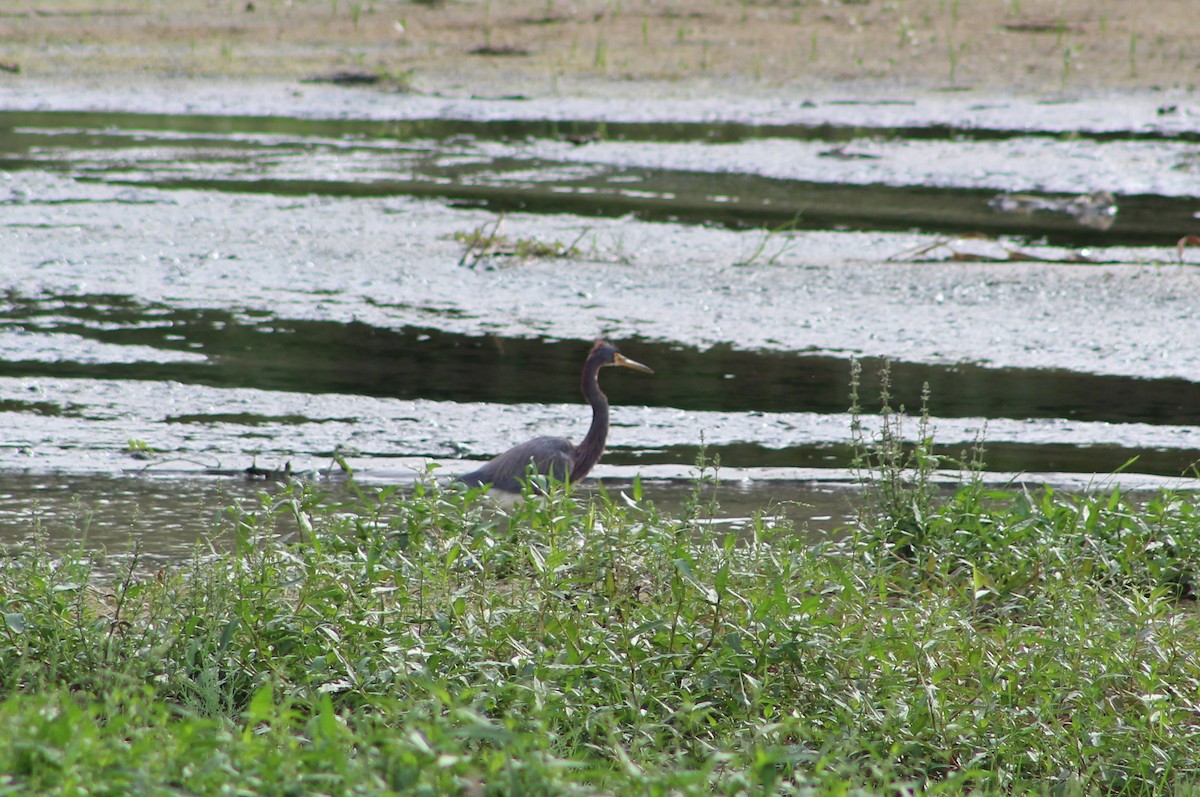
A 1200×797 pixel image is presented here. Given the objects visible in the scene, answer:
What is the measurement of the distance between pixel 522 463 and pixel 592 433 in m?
0.37

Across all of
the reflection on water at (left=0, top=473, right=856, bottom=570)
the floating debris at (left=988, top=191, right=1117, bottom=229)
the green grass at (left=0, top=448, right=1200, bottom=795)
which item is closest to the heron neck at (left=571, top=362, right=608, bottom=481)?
the reflection on water at (left=0, top=473, right=856, bottom=570)

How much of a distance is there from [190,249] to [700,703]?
665 centimetres

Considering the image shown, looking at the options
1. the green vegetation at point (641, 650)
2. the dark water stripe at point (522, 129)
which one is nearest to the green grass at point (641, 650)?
the green vegetation at point (641, 650)

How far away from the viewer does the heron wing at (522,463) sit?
5.29m

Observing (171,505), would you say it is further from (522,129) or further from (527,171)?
(522,129)

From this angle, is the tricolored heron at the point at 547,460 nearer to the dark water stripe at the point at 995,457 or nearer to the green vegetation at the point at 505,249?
the dark water stripe at the point at 995,457

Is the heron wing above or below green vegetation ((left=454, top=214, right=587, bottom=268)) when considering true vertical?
below

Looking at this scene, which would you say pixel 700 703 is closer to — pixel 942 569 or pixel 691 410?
pixel 942 569

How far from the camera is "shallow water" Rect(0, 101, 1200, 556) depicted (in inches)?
238

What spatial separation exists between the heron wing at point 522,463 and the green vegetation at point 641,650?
97 cm

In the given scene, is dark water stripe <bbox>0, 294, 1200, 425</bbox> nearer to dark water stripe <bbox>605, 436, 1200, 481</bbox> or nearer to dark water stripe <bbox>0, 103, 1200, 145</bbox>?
dark water stripe <bbox>605, 436, 1200, 481</bbox>

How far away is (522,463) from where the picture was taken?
539cm

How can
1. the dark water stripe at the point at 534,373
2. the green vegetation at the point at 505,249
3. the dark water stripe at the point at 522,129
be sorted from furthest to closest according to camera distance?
the dark water stripe at the point at 522,129, the green vegetation at the point at 505,249, the dark water stripe at the point at 534,373

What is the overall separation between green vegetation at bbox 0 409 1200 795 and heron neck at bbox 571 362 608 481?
46.6 inches
